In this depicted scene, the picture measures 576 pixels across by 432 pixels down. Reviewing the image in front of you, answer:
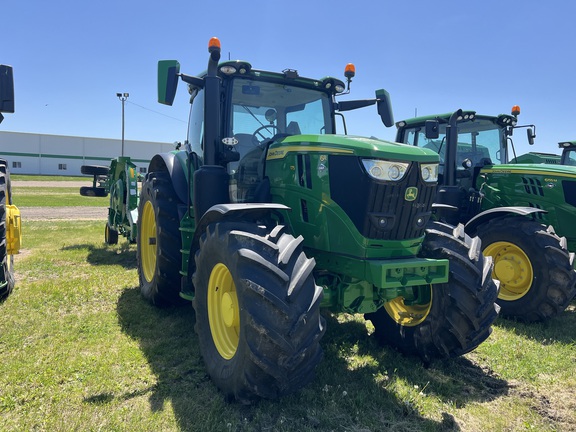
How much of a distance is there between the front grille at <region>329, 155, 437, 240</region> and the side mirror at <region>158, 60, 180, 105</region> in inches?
65.3

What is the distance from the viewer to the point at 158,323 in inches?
187

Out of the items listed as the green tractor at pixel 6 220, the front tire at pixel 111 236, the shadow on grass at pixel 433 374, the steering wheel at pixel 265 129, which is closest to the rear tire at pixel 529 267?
the shadow on grass at pixel 433 374

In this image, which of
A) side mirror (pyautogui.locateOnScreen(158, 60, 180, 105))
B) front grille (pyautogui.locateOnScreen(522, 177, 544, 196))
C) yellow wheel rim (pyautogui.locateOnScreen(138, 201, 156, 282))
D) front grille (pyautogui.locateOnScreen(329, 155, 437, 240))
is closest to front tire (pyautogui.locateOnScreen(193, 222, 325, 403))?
front grille (pyautogui.locateOnScreen(329, 155, 437, 240))

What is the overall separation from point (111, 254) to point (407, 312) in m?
6.40

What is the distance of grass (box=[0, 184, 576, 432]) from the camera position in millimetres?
2969

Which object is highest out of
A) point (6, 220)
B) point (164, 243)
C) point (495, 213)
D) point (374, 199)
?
point (374, 199)

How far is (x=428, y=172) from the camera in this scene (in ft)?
11.3

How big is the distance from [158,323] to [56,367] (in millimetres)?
1230

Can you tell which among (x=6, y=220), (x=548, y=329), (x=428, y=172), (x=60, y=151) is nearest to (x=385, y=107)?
(x=428, y=172)

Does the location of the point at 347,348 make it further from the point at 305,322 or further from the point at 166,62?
the point at 166,62

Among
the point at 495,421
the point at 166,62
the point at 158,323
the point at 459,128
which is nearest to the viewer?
the point at 495,421

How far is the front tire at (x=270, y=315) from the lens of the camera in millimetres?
2756

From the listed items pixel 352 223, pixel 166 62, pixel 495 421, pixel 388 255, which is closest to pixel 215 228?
pixel 352 223

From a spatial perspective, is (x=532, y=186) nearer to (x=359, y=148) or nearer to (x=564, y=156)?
(x=564, y=156)
